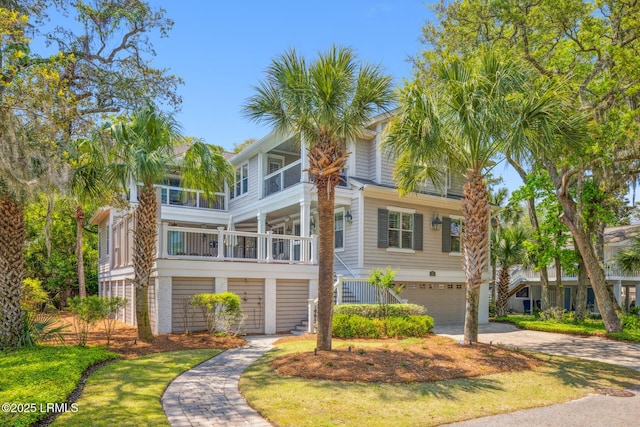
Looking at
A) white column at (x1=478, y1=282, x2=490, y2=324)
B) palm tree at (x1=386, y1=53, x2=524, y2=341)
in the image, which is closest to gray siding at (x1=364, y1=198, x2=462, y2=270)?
white column at (x1=478, y1=282, x2=490, y2=324)

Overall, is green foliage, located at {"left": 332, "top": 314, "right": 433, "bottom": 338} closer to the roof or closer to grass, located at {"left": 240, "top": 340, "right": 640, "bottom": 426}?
grass, located at {"left": 240, "top": 340, "right": 640, "bottom": 426}

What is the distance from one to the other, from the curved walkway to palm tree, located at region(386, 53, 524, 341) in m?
5.66

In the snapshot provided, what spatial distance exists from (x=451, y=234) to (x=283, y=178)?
7445 millimetres

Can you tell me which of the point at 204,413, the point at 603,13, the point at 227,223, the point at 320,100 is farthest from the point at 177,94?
the point at 603,13

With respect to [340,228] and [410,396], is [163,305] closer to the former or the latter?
[340,228]

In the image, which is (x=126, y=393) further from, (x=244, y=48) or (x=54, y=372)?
(x=244, y=48)

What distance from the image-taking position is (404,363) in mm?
8719

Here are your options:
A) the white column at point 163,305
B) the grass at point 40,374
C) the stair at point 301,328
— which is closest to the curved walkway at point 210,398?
the grass at point 40,374

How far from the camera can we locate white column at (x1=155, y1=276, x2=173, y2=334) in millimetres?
13188

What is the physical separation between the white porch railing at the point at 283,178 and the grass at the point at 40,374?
31.5 ft

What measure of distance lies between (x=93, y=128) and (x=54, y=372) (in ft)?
17.1

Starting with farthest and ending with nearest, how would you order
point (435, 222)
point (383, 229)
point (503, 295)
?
point (503, 295)
point (435, 222)
point (383, 229)

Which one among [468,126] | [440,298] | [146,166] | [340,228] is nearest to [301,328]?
[340,228]

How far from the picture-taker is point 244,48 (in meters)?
14.2
